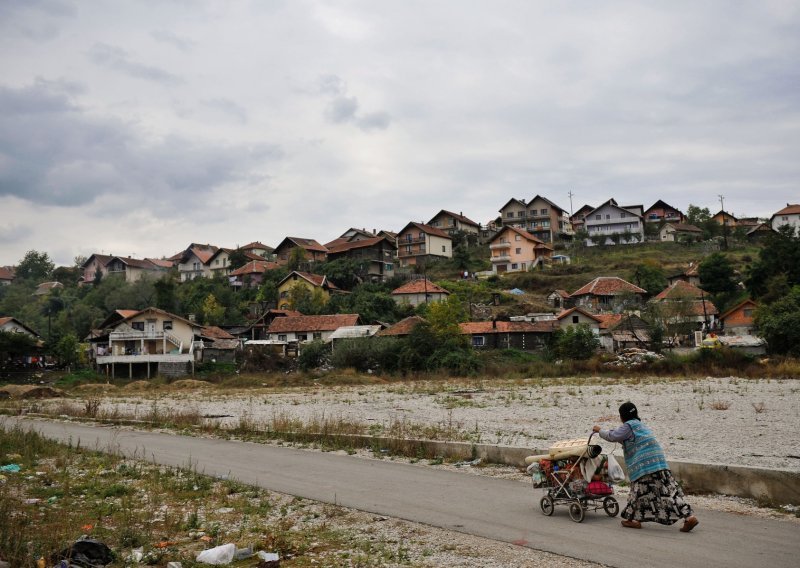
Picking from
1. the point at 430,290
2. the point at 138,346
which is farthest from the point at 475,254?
the point at 138,346

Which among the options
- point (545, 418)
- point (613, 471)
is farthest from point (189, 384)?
point (613, 471)

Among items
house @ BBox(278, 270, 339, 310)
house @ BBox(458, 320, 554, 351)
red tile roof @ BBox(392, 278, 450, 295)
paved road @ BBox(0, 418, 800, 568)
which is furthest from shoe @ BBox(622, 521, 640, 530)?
house @ BBox(278, 270, 339, 310)

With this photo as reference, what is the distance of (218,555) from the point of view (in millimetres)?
6805

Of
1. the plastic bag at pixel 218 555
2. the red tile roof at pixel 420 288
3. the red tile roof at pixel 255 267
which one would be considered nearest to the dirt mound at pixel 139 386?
the red tile roof at pixel 420 288

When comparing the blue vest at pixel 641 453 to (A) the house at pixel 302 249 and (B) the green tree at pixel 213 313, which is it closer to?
(B) the green tree at pixel 213 313

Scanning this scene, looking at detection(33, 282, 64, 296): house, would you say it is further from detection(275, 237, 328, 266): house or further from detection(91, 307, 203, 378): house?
detection(91, 307, 203, 378): house

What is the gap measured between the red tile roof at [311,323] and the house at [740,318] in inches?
1298

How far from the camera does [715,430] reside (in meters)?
16.5

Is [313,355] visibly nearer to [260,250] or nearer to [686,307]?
[686,307]

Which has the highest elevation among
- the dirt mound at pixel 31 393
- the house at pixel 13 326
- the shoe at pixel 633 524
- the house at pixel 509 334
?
the house at pixel 13 326

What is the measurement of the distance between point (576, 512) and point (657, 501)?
3.16 ft

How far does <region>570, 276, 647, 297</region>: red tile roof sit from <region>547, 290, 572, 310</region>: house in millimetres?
Result: 1099

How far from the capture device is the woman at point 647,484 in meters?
7.54

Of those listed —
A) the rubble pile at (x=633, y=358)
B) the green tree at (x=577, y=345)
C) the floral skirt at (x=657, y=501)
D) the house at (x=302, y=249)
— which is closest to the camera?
the floral skirt at (x=657, y=501)
